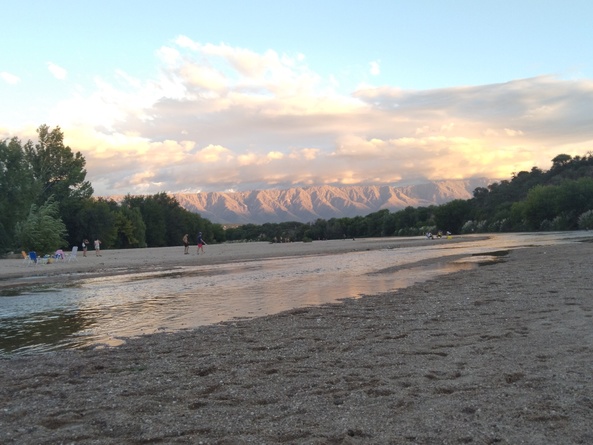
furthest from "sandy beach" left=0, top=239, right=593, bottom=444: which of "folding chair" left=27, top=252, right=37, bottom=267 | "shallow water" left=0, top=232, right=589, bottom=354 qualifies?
"folding chair" left=27, top=252, right=37, bottom=267

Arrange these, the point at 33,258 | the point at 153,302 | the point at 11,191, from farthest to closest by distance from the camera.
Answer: the point at 11,191, the point at 33,258, the point at 153,302

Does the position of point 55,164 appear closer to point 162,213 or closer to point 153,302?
point 162,213

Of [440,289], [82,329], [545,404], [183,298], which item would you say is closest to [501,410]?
[545,404]

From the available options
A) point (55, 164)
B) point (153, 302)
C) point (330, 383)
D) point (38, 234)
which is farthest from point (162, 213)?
point (330, 383)

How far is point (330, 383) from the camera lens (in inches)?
260

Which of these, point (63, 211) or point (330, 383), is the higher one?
point (63, 211)

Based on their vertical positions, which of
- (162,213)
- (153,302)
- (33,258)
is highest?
(162,213)

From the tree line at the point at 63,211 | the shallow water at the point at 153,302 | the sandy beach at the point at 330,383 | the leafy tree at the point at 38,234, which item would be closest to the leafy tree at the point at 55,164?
the tree line at the point at 63,211

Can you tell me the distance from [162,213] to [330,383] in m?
96.8

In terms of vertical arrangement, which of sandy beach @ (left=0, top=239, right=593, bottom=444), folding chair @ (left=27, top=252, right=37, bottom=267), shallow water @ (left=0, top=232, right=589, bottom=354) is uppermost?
folding chair @ (left=27, top=252, right=37, bottom=267)

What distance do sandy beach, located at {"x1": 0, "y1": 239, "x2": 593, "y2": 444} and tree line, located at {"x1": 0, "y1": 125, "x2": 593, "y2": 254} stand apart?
45.4 m

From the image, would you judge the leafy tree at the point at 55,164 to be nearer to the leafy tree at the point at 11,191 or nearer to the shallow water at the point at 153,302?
the leafy tree at the point at 11,191

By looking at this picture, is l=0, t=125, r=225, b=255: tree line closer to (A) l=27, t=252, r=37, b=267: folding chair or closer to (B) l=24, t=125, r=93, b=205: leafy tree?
(B) l=24, t=125, r=93, b=205: leafy tree

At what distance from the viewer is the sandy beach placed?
4996 millimetres
